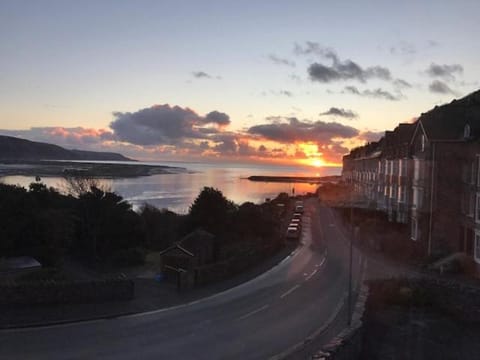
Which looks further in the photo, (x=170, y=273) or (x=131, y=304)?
(x=170, y=273)

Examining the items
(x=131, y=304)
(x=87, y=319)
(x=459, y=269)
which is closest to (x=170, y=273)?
(x=131, y=304)

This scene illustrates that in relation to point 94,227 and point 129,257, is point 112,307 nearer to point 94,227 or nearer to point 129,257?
point 129,257

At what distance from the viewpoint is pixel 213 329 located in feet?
62.4

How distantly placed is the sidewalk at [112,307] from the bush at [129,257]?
28.7 feet

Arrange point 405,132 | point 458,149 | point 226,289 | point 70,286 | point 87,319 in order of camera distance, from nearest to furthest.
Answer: point 87,319, point 70,286, point 226,289, point 458,149, point 405,132

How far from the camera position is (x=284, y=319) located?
20656 mm

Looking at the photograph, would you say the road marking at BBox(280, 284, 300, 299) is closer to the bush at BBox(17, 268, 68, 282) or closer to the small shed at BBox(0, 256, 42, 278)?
the bush at BBox(17, 268, 68, 282)

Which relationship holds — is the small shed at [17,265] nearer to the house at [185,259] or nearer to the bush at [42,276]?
the bush at [42,276]

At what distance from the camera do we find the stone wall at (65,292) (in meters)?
20.2

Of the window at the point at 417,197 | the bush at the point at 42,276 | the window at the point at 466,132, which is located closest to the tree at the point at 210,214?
the window at the point at 417,197

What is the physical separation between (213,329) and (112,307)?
486cm

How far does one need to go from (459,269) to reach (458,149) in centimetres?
822

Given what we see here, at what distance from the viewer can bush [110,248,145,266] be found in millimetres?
35688

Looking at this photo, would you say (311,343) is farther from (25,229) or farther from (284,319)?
(25,229)
